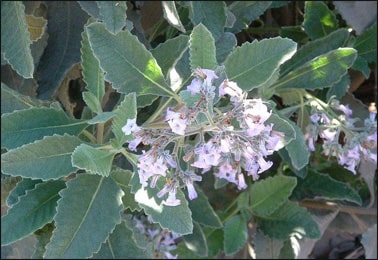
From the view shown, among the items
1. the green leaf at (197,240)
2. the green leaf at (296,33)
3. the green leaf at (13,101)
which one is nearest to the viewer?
the green leaf at (13,101)

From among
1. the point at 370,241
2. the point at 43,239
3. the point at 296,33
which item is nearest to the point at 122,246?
the point at 43,239

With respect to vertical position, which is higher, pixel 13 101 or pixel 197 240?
pixel 13 101

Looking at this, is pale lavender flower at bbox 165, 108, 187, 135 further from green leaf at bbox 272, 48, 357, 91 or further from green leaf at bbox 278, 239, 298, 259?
green leaf at bbox 278, 239, 298, 259

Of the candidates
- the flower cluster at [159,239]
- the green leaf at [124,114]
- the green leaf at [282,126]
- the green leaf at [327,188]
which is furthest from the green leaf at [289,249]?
the green leaf at [124,114]

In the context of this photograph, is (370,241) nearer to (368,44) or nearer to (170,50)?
(368,44)

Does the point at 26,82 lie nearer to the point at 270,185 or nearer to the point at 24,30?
the point at 24,30

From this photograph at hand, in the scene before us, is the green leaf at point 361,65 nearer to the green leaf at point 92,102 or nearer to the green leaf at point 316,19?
the green leaf at point 316,19

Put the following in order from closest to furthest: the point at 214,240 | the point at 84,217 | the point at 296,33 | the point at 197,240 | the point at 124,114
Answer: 1. the point at 124,114
2. the point at 84,217
3. the point at 197,240
4. the point at 296,33
5. the point at 214,240
